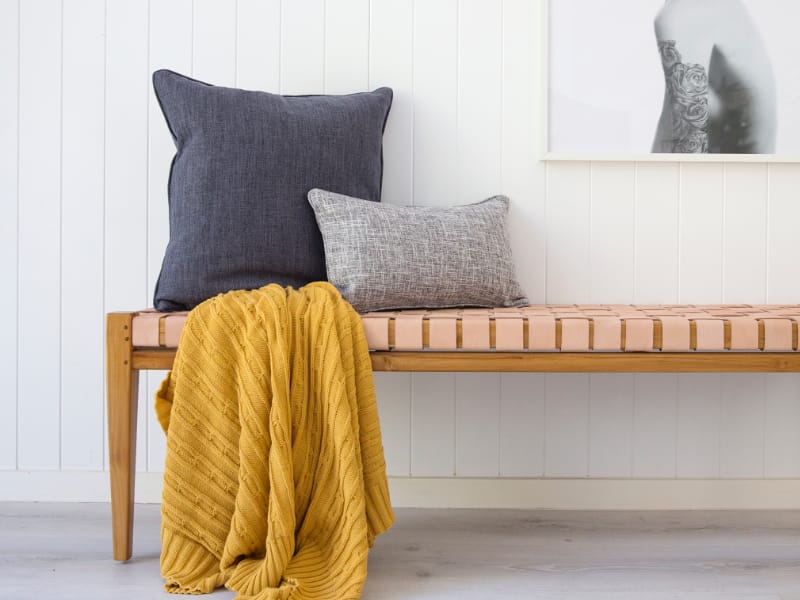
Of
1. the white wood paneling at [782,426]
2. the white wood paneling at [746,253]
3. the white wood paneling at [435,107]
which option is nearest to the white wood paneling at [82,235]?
the white wood paneling at [435,107]

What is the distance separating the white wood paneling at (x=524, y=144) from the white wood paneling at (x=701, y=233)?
396mm

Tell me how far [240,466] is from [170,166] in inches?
37.4

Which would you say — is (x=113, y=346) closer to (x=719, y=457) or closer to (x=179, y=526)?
(x=179, y=526)

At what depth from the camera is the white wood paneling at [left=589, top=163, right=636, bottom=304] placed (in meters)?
2.08

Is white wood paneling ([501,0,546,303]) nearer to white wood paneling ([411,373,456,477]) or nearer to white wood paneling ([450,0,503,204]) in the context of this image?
white wood paneling ([450,0,503,204])

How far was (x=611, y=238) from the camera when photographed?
2.09 metres

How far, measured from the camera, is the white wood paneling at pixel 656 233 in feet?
6.82

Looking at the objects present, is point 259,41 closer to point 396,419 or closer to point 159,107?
point 159,107

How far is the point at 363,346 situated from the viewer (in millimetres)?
1531

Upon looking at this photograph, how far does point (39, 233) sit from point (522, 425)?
148cm

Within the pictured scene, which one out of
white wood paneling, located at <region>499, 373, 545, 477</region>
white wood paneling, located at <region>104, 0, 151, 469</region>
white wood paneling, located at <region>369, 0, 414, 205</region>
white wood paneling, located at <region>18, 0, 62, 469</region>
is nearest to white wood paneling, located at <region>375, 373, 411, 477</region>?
white wood paneling, located at <region>499, 373, 545, 477</region>

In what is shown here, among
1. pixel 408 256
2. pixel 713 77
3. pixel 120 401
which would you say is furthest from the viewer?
pixel 713 77

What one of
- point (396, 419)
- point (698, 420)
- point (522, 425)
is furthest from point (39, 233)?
point (698, 420)

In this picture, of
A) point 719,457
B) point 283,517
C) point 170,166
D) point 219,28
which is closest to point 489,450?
point 719,457
